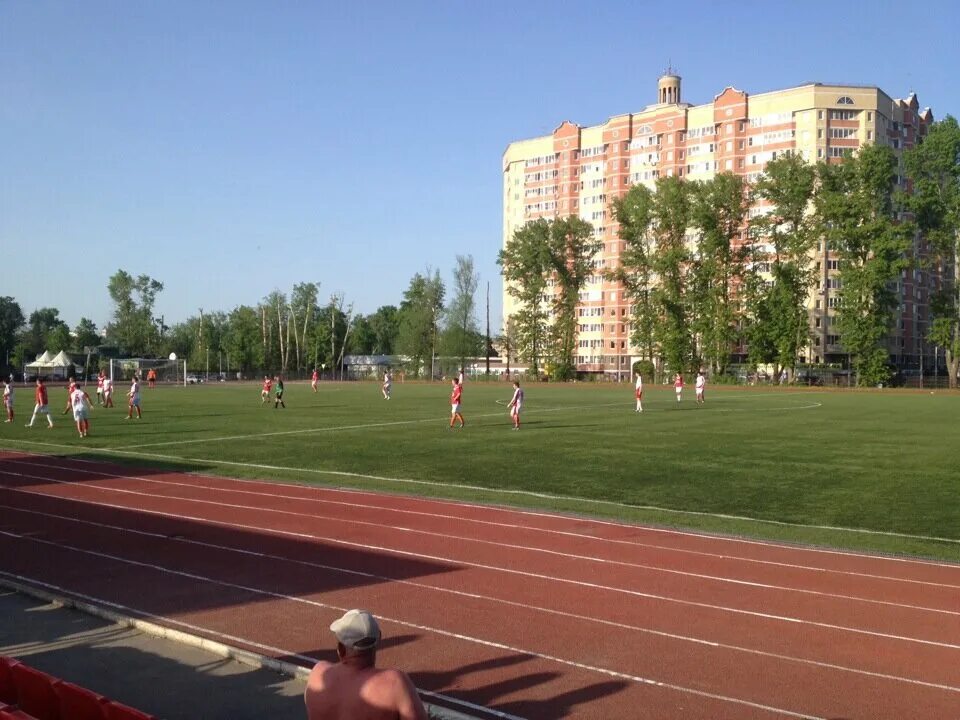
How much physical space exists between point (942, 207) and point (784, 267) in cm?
1407

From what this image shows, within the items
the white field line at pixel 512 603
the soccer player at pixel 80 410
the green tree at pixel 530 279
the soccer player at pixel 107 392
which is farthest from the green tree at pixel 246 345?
the white field line at pixel 512 603

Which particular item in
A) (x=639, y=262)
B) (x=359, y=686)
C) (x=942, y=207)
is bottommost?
(x=359, y=686)

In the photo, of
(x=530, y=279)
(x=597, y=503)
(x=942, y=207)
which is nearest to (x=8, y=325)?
(x=530, y=279)

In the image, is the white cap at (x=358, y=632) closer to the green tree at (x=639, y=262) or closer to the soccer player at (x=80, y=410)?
the soccer player at (x=80, y=410)

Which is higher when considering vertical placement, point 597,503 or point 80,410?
point 80,410

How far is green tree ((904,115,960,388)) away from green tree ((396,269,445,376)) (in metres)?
55.5

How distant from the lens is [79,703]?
4.23 metres

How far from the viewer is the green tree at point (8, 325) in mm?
113831

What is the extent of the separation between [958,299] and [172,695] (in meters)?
78.5

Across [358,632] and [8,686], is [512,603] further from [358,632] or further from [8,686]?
[358,632]

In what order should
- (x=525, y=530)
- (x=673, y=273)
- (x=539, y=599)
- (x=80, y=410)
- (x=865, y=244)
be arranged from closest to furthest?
(x=539, y=599), (x=525, y=530), (x=80, y=410), (x=865, y=244), (x=673, y=273)

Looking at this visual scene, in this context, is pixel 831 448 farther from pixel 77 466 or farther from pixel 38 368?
pixel 38 368

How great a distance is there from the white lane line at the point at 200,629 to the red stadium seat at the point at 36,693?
2472 mm

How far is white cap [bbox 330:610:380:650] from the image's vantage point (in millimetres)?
3705
